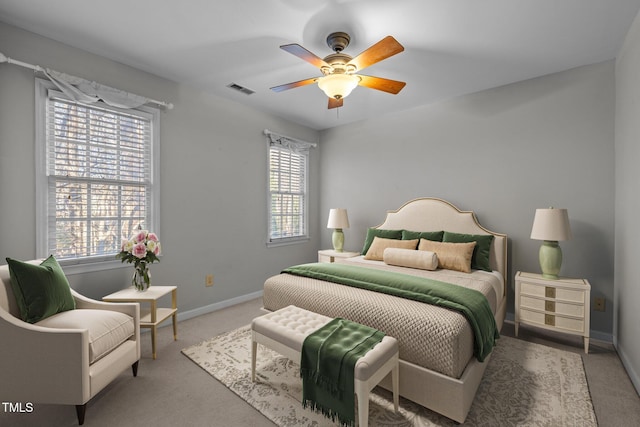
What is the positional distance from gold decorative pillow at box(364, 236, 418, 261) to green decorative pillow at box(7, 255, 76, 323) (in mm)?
2928

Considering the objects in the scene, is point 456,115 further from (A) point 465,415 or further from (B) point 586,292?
(A) point 465,415

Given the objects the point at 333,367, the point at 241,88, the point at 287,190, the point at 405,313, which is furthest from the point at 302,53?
the point at 287,190

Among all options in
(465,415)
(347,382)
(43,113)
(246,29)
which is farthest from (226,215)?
(465,415)

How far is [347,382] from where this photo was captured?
5.16 ft

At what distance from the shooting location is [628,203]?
2322mm

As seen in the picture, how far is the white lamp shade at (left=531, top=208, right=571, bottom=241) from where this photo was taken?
268 centimetres

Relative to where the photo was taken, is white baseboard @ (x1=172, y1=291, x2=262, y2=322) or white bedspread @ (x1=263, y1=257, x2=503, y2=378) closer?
white bedspread @ (x1=263, y1=257, x2=503, y2=378)

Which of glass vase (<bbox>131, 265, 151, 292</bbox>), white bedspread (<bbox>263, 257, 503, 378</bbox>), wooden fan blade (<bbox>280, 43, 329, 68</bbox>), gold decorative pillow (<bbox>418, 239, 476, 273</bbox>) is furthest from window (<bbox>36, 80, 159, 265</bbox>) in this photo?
gold decorative pillow (<bbox>418, 239, 476, 273</bbox>)

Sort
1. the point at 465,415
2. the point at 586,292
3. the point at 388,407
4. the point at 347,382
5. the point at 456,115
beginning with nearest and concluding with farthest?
the point at 347,382
the point at 465,415
the point at 388,407
the point at 586,292
the point at 456,115

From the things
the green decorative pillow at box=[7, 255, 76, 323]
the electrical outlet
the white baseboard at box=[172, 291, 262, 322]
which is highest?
the green decorative pillow at box=[7, 255, 76, 323]

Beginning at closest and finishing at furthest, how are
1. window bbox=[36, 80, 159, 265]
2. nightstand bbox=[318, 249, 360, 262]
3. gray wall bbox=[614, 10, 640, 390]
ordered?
gray wall bbox=[614, 10, 640, 390] → window bbox=[36, 80, 159, 265] → nightstand bbox=[318, 249, 360, 262]

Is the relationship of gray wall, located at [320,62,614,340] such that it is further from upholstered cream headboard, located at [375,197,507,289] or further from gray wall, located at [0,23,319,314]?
gray wall, located at [0,23,319,314]

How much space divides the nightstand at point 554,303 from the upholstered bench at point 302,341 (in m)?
1.80

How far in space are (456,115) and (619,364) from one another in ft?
9.34
